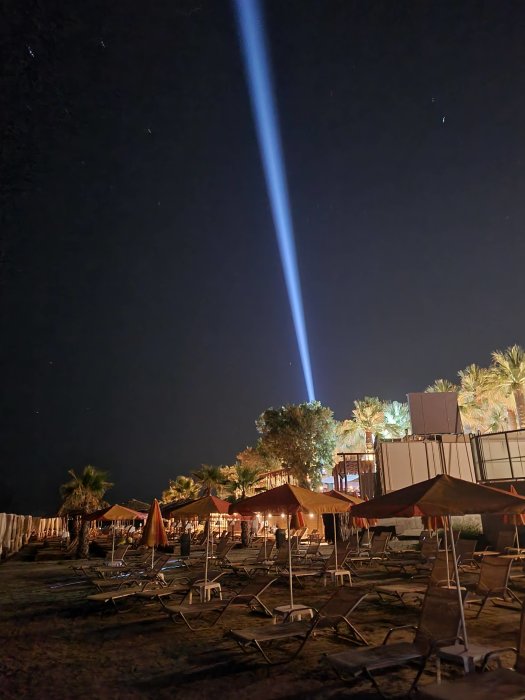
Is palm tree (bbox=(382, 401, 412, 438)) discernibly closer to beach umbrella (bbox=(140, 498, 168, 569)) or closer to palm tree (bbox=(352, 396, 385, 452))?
palm tree (bbox=(352, 396, 385, 452))

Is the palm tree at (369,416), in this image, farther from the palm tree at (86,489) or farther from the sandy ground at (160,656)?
the sandy ground at (160,656)

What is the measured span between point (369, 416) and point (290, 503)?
45700 millimetres

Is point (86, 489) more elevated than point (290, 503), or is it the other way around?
point (86, 489)

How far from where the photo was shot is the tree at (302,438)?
38031 millimetres

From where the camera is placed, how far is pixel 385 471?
26625 mm

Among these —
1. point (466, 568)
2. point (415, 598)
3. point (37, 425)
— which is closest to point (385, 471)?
point (466, 568)

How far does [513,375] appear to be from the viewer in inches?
1549

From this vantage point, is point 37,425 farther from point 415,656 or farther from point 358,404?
point 415,656

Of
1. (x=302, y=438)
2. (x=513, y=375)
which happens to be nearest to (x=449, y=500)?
(x=302, y=438)

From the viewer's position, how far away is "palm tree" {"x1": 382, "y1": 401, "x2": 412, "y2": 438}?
5144 centimetres

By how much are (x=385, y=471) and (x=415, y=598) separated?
16494 mm

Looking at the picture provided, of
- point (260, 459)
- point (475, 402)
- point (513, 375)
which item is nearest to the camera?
point (513, 375)

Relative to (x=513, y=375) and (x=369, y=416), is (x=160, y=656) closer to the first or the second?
(x=513, y=375)

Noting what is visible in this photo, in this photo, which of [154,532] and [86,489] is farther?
[86,489]
